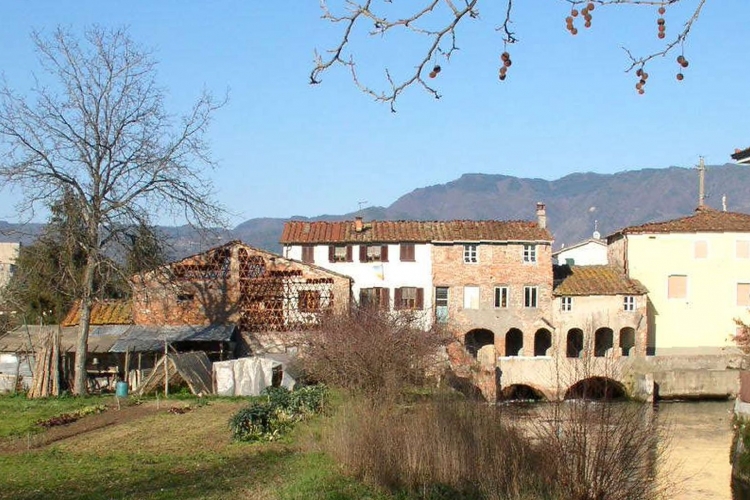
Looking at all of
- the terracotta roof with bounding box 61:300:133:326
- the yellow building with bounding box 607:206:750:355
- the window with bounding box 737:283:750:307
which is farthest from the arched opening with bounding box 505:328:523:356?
the terracotta roof with bounding box 61:300:133:326

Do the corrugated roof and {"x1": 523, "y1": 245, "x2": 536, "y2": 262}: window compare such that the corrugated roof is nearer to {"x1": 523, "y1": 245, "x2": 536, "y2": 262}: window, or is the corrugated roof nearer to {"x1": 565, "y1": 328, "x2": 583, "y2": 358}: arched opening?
{"x1": 523, "y1": 245, "x2": 536, "y2": 262}: window

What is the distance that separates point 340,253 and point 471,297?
7472 millimetres

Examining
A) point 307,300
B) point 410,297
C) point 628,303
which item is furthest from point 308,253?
point 628,303

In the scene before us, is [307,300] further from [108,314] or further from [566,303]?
[566,303]

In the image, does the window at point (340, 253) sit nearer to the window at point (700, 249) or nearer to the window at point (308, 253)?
the window at point (308, 253)

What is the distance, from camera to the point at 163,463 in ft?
54.3

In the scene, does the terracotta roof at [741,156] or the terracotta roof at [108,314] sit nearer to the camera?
the terracotta roof at [741,156]

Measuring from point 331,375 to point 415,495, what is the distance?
32.3 ft

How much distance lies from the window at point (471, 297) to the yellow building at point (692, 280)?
901 cm

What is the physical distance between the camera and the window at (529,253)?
46.8 meters

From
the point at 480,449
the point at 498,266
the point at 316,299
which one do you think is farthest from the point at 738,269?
the point at 480,449

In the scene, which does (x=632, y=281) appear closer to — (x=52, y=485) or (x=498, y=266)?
(x=498, y=266)

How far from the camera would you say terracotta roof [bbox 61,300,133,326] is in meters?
41.2

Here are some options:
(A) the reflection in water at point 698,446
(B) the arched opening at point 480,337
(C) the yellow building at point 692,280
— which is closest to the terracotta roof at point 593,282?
(C) the yellow building at point 692,280
